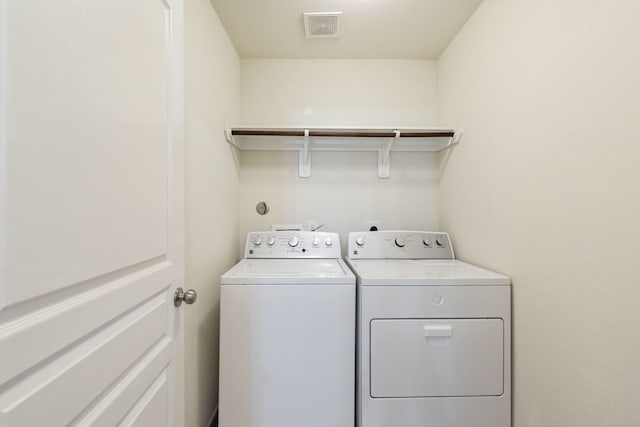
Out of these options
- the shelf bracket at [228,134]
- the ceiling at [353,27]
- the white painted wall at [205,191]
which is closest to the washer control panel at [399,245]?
the white painted wall at [205,191]

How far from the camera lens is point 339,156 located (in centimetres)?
207

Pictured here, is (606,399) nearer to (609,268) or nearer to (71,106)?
(609,268)

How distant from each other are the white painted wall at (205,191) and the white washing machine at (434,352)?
2.62 feet

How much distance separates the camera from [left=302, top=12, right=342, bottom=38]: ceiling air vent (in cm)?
156

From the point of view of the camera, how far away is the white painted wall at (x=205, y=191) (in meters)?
1.23

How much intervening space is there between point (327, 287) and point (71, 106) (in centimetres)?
105

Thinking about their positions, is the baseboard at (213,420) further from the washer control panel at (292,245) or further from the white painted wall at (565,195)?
the white painted wall at (565,195)

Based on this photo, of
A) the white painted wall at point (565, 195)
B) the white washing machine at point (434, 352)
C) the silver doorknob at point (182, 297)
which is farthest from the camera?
the white washing machine at point (434, 352)

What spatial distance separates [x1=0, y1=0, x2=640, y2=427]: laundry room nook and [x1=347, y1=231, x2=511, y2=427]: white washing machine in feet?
0.03

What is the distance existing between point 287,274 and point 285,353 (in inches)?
13.9

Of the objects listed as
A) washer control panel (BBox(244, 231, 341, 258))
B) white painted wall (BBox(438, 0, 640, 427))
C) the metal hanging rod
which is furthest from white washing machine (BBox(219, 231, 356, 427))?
the metal hanging rod

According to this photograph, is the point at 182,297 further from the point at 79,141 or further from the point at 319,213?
the point at 319,213

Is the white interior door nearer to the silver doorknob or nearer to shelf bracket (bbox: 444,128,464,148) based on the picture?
the silver doorknob

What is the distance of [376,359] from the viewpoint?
1207 millimetres
